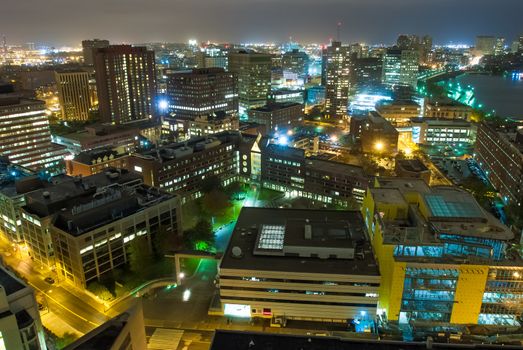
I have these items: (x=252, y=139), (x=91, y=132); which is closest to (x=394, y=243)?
(x=252, y=139)

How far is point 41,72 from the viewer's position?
127125 millimetres

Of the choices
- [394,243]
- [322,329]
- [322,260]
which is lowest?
[322,329]

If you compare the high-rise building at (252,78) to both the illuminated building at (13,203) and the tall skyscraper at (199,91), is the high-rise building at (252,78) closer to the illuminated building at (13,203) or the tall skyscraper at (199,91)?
the tall skyscraper at (199,91)

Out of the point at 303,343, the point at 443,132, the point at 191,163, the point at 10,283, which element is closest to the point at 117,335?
the point at 10,283

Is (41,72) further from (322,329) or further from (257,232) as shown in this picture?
(322,329)

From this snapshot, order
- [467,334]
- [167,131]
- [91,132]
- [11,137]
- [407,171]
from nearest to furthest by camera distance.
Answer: [467,334] < [407,171] < [11,137] < [91,132] < [167,131]

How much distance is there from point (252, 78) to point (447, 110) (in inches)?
1873

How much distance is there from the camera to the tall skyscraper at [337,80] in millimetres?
112144

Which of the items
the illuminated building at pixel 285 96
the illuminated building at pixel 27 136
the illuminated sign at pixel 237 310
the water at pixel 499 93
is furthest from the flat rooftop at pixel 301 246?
the water at pixel 499 93

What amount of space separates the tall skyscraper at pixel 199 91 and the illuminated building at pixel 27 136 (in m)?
30.0

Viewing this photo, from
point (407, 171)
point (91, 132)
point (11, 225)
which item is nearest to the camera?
point (11, 225)

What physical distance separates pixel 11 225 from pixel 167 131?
49142 mm

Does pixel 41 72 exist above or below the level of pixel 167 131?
above

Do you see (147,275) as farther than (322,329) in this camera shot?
Yes
